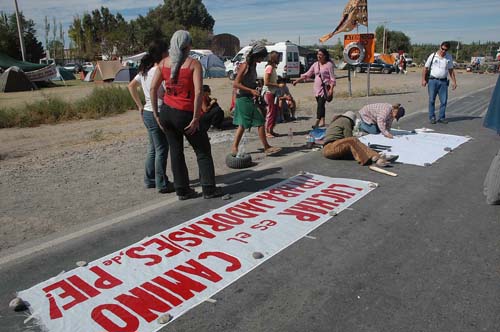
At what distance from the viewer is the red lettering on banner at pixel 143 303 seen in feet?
9.02

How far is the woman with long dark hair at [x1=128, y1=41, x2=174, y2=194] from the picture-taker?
4.72m

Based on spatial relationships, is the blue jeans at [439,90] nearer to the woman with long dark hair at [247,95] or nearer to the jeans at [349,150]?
the jeans at [349,150]

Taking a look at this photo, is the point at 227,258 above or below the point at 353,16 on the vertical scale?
below

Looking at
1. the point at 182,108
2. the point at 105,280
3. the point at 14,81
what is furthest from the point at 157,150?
the point at 14,81

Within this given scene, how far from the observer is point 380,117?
7.98 metres

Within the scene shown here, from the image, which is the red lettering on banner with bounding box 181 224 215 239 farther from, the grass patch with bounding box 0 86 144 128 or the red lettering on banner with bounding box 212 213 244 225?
the grass patch with bounding box 0 86 144 128

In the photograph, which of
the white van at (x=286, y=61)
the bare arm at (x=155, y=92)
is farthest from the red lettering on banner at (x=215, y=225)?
the white van at (x=286, y=61)

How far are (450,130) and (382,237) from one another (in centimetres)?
673

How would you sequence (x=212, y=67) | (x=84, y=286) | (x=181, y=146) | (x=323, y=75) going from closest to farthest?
(x=84, y=286)
(x=181, y=146)
(x=323, y=75)
(x=212, y=67)

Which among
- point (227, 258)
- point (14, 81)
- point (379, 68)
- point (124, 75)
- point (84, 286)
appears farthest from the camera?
point (379, 68)

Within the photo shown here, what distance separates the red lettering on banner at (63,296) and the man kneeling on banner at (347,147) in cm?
458

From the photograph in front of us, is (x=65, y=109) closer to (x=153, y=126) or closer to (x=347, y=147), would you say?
(x=153, y=126)

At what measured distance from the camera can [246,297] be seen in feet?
9.62

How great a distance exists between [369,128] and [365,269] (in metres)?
5.85
